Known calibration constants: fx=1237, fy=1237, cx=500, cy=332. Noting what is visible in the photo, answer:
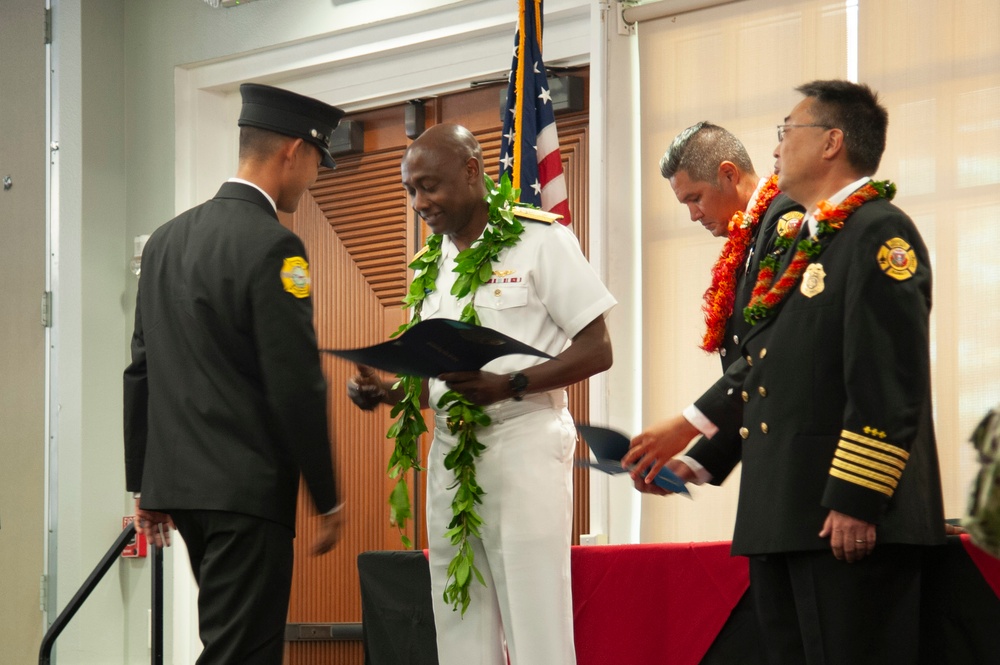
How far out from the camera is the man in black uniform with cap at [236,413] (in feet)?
7.79

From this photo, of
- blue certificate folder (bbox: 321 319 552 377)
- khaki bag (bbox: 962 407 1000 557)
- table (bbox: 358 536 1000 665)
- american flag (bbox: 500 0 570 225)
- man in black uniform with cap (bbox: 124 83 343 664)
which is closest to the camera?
khaki bag (bbox: 962 407 1000 557)

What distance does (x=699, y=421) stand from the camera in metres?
2.60

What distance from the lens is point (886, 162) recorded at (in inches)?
159

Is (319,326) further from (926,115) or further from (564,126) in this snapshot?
(926,115)

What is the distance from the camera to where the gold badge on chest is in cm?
224

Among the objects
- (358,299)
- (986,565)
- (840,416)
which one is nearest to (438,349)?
(840,416)

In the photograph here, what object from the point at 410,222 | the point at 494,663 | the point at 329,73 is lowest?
the point at 494,663

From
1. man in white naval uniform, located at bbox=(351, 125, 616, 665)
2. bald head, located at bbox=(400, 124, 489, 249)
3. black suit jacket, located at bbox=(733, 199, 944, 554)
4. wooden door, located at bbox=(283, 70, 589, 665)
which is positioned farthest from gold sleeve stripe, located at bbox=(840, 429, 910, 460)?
wooden door, located at bbox=(283, 70, 589, 665)

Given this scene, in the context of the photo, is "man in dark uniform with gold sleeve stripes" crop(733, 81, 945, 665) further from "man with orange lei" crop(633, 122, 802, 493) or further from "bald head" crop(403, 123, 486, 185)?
A: "bald head" crop(403, 123, 486, 185)

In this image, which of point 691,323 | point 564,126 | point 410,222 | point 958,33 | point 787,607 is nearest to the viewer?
point 787,607

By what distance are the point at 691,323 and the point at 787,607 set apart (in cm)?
231

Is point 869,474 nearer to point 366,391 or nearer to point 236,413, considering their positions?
point 236,413

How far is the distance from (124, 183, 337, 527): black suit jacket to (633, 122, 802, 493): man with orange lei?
2.30 feet

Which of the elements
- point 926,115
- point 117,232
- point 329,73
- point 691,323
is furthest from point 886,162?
point 117,232
